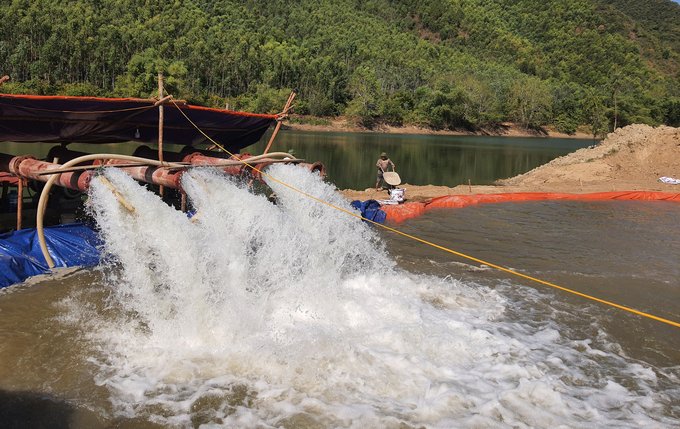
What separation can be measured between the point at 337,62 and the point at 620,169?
86.7 metres

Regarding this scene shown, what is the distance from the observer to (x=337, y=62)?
99.5 metres

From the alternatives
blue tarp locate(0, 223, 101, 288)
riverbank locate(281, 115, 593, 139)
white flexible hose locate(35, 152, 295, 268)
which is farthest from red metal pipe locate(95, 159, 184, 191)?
riverbank locate(281, 115, 593, 139)

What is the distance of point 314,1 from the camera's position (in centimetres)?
16425

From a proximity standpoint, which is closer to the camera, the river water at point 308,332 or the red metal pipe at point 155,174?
the river water at point 308,332

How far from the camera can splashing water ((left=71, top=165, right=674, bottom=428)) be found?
160 inches

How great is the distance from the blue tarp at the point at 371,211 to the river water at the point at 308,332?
2.16 metres

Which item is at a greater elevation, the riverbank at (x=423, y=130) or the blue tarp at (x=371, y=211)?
the riverbank at (x=423, y=130)

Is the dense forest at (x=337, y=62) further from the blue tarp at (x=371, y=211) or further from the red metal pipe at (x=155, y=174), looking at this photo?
the red metal pipe at (x=155, y=174)

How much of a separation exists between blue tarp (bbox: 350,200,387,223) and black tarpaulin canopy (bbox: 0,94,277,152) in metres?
2.79

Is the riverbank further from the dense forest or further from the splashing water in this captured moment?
the splashing water

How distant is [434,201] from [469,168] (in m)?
13.7

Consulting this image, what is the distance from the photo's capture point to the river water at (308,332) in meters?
4.06

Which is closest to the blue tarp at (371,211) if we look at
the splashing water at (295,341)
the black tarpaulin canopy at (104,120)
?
the black tarpaulin canopy at (104,120)

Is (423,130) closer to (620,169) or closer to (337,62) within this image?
(337,62)
